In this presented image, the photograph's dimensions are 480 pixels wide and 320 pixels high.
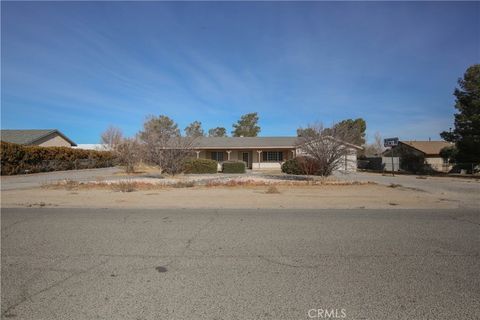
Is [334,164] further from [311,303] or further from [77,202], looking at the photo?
[311,303]

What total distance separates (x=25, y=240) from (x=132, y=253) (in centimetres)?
248

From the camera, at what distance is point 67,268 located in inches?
176

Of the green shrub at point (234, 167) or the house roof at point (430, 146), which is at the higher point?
the house roof at point (430, 146)

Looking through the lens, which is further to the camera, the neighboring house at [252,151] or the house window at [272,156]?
the house window at [272,156]

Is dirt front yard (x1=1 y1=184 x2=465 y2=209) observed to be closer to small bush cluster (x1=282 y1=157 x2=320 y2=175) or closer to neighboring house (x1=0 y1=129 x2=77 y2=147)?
small bush cluster (x1=282 y1=157 x2=320 y2=175)

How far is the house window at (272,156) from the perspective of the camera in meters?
37.0

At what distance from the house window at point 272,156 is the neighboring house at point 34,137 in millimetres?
28353

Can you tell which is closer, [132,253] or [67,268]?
[67,268]

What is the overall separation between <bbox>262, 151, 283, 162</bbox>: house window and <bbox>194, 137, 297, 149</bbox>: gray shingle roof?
120cm

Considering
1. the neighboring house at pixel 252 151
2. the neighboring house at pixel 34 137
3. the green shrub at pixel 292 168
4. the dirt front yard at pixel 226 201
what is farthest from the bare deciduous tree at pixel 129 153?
the neighboring house at pixel 34 137

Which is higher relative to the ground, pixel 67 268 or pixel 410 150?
pixel 410 150

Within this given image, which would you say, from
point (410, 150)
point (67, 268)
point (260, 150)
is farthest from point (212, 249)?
point (410, 150)

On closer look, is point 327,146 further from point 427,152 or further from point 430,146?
point 430,146

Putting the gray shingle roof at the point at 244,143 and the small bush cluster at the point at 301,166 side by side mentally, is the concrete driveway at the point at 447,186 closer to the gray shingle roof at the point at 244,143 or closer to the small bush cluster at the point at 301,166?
the small bush cluster at the point at 301,166
